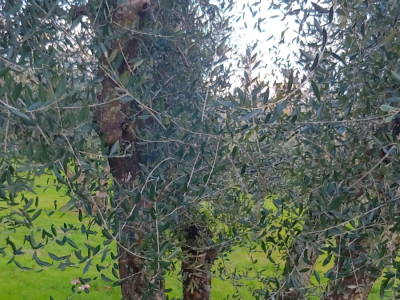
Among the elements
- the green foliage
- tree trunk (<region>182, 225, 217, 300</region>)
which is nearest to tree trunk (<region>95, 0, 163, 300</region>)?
the green foliage

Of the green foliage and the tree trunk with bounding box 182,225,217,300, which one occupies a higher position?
the green foliage

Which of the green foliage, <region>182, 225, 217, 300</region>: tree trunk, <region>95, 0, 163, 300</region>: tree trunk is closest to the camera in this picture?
the green foliage

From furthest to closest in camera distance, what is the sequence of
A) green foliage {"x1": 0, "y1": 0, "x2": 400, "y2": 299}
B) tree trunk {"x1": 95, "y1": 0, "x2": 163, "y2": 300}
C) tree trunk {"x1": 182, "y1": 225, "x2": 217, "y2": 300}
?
tree trunk {"x1": 182, "y1": 225, "x2": 217, "y2": 300} → tree trunk {"x1": 95, "y1": 0, "x2": 163, "y2": 300} → green foliage {"x1": 0, "y1": 0, "x2": 400, "y2": 299}

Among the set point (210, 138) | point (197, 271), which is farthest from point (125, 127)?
point (197, 271)

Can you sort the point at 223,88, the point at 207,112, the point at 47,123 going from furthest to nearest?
the point at 223,88 → the point at 207,112 → the point at 47,123

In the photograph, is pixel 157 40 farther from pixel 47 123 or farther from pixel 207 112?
pixel 47 123

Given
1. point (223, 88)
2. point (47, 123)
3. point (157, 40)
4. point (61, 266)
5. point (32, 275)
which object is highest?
point (157, 40)

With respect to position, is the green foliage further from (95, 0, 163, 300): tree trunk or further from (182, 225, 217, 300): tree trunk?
(182, 225, 217, 300): tree trunk

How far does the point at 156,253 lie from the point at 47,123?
28.1 inches

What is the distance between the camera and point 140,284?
2.71 meters

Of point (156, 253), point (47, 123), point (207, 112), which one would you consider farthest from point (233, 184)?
point (47, 123)

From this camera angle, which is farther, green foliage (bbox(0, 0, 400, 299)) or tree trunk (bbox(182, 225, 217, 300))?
tree trunk (bbox(182, 225, 217, 300))

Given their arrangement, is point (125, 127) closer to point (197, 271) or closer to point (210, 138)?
point (210, 138)

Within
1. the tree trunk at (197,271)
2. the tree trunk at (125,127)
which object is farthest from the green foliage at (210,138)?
the tree trunk at (197,271)
